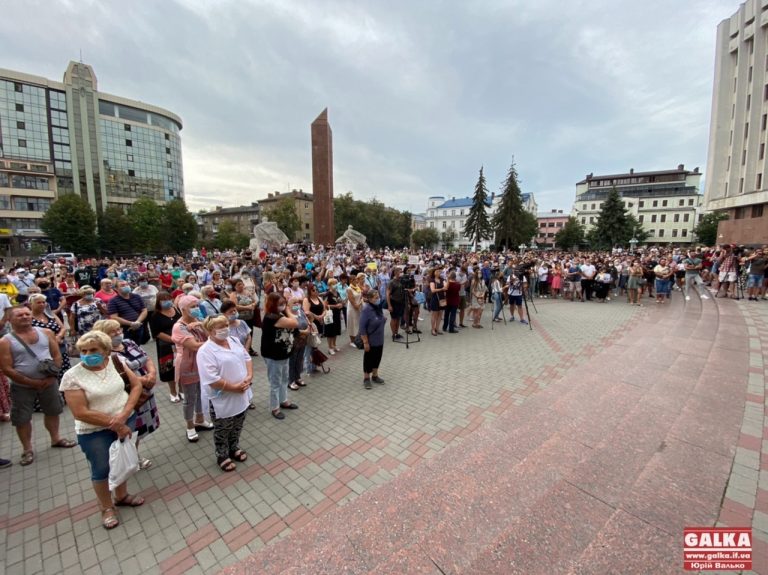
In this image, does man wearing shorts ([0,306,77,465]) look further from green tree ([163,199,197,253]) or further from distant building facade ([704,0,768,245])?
green tree ([163,199,197,253])

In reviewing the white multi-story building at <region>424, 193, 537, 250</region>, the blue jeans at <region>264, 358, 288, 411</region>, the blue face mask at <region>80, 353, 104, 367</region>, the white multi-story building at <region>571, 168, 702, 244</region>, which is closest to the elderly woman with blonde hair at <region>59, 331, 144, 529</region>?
the blue face mask at <region>80, 353, 104, 367</region>

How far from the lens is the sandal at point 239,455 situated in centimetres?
392

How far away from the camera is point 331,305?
27.3ft

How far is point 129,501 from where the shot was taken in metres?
3.21

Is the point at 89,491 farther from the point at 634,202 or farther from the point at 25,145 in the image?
the point at 634,202

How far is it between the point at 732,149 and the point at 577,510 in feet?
161

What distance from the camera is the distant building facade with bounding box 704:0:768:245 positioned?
29766 millimetres

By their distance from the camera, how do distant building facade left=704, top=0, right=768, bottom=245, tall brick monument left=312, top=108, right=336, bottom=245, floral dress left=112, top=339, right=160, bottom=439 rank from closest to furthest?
floral dress left=112, top=339, right=160, bottom=439 < distant building facade left=704, top=0, right=768, bottom=245 < tall brick monument left=312, top=108, right=336, bottom=245

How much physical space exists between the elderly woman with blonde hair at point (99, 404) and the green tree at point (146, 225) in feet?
196

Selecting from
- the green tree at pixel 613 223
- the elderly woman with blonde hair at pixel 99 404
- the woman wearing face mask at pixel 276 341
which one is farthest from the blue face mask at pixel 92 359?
the green tree at pixel 613 223

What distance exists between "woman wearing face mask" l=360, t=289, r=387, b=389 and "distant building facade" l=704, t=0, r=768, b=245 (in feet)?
124

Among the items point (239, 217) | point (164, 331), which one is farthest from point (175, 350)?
point (239, 217)

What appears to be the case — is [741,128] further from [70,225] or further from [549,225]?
[70,225]

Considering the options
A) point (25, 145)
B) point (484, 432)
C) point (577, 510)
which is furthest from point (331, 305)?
point (25, 145)
